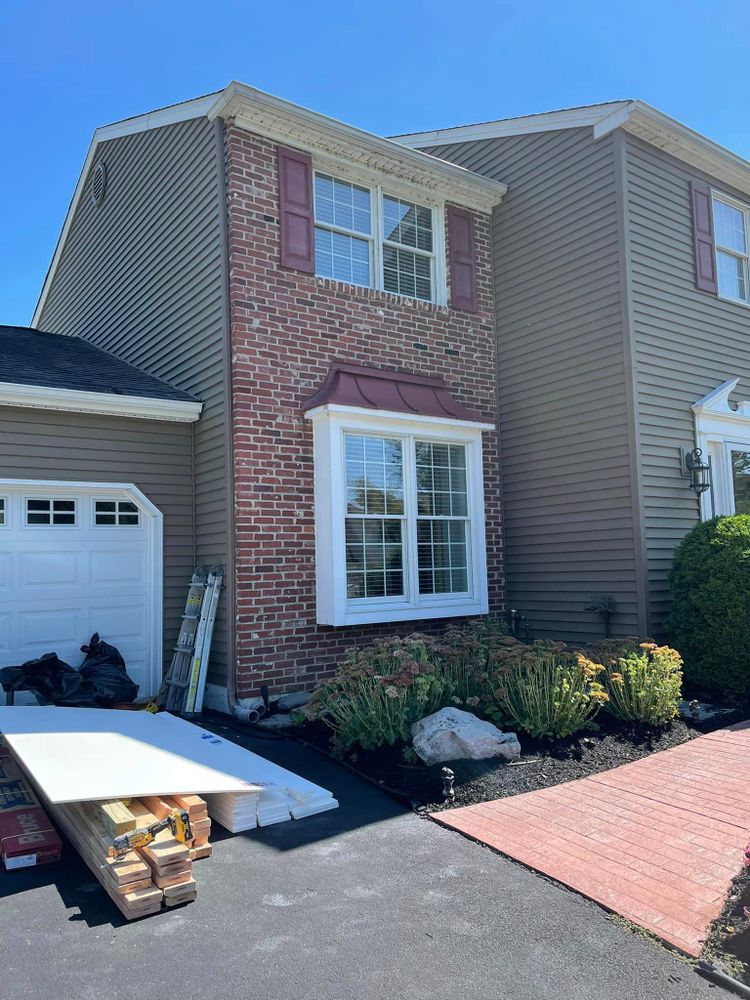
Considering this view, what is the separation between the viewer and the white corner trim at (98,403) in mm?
7082

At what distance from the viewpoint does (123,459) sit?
779cm

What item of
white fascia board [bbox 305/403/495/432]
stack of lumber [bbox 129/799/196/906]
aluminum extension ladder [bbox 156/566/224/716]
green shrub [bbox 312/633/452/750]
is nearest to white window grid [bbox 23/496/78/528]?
aluminum extension ladder [bbox 156/566/224/716]

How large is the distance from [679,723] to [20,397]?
6.52 metres

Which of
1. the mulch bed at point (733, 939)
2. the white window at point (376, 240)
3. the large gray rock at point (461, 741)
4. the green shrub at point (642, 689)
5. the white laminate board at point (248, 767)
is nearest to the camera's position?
the mulch bed at point (733, 939)

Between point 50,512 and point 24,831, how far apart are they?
161 inches

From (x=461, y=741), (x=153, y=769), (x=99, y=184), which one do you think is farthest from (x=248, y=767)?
(x=99, y=184)

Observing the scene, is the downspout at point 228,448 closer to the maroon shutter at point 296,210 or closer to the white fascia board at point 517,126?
the maroon shutter at point 296,210

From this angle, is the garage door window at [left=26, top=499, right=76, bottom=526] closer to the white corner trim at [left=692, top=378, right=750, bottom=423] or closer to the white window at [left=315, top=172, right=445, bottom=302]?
the white window at [left=315, top=172, right=445, bottom=302]

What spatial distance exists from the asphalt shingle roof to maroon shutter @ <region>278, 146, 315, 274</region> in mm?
1824

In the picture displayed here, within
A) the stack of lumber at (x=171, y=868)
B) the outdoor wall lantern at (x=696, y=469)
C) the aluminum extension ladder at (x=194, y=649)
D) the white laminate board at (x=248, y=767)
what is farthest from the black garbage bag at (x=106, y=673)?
the outdoor wall lantern at (x=696, y=469)

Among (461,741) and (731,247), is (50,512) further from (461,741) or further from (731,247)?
(731,247)

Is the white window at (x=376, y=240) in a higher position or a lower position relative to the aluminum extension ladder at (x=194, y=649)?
higher

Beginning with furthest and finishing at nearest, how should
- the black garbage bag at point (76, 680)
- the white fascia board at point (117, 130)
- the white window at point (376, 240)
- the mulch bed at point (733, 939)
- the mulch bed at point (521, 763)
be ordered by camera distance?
the white window at point (376, 240), the white fascia board at point (117, 130), the black garbage bag at point (76, 680), the mulch bed at point (521, 763), the mulch bed at point (733, 939)

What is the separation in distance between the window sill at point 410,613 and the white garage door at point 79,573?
193cm
